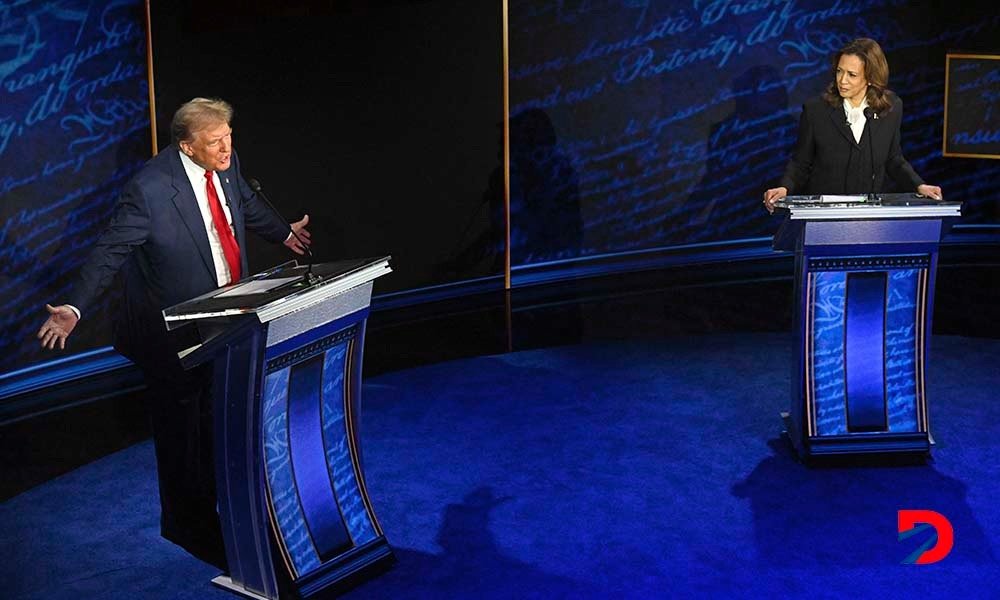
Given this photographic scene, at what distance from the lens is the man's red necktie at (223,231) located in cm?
397

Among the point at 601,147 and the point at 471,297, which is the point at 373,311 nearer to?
the point at 471,297

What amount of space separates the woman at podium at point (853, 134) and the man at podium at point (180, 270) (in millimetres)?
2279

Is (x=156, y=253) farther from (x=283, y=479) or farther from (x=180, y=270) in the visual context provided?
(x=283, y=479)

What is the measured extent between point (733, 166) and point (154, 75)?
411cm

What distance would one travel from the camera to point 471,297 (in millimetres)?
7871

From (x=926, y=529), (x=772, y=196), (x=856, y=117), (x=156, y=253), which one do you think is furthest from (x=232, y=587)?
(x=856, y=117)

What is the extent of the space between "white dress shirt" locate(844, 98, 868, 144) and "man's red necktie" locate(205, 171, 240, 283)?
2.62 metres

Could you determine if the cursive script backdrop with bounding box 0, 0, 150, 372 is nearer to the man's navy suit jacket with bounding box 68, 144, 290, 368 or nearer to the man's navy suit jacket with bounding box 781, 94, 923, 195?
the man's navy suit jacket with bounding box 68, 144, 290, 368

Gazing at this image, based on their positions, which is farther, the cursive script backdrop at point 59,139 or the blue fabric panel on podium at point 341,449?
the cursive script backdrop at point 59,139

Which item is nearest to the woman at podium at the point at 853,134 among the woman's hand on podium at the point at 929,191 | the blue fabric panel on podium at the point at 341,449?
the woman's hand on podium at the point at 929,191

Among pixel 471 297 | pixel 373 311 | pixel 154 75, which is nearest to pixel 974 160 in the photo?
pixel 471 297

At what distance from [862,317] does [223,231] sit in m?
2.38

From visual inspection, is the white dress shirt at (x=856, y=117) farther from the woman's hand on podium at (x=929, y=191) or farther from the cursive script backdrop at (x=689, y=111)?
the cursive script backdrop at (x=689, y=111)

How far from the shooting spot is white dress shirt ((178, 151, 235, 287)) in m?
3.96
